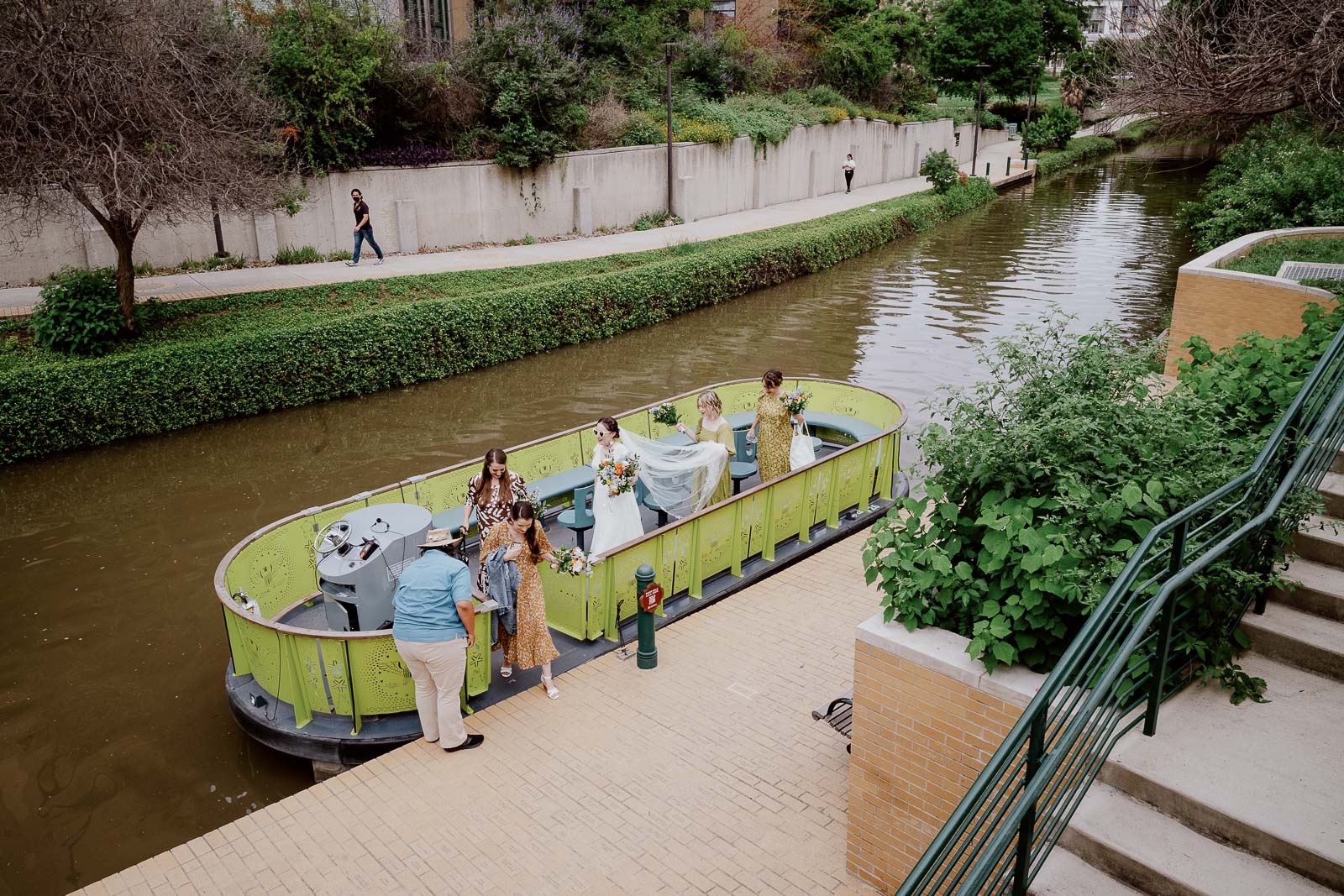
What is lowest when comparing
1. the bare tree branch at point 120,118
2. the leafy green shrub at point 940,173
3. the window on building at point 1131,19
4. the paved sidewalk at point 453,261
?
the paved sidewalk at point 453,261

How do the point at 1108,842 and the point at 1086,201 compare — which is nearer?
the point at 1108,842

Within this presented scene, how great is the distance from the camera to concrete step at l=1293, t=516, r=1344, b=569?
16.9 ft

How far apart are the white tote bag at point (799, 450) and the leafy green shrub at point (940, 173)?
3110cm

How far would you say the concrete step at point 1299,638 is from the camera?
15.1 ft

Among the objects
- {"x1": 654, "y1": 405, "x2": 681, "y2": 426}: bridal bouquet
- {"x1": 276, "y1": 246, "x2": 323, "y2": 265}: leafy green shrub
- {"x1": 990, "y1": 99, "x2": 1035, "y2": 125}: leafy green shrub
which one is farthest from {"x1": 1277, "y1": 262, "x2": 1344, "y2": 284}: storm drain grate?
{"x1": 990, "y1": 99, "x2": 1035, "y2": 125}: leafy green shrub

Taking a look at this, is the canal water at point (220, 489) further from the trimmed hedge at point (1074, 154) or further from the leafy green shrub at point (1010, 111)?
the leafy green shrub at point (1010, 111)

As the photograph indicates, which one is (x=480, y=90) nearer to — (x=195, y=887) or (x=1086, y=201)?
(x=195, y=887)

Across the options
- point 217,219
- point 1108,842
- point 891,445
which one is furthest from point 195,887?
point 217,219

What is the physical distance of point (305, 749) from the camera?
7.61 m

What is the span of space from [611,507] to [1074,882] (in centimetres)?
647

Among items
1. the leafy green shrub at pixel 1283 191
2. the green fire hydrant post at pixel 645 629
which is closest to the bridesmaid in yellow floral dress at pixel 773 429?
the green fire hydrant post at pixel 645 629

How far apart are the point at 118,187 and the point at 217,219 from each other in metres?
7.62

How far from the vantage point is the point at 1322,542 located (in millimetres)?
5199

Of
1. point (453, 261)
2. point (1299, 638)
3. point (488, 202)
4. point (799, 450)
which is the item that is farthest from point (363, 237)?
point (1299, 638)
